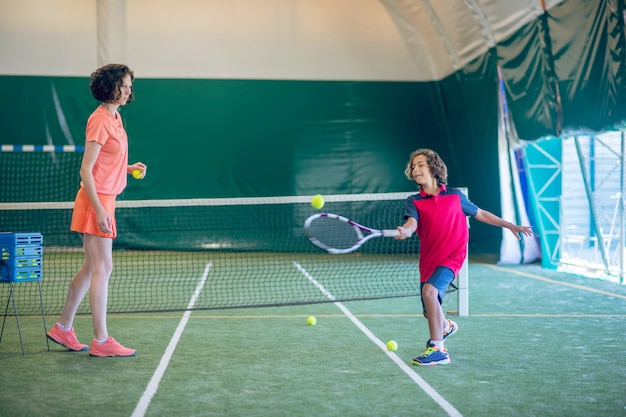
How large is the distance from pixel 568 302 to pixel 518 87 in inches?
192

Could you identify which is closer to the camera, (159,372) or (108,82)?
(159,372)

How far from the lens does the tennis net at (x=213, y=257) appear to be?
8.44m

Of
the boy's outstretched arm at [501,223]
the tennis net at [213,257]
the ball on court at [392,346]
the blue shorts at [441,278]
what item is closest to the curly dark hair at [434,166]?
the boy's outstretched arm at [501,223]

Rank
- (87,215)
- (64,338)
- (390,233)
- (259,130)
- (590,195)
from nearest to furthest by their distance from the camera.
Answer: (390,233)
(87,215)
(64,338)
(590,195)
(259,130)

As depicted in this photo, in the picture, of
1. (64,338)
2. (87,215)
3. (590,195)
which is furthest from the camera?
(590,195)

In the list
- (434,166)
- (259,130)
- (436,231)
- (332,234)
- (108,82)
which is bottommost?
(332,234)

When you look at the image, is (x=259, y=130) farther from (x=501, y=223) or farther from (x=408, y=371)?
(x=408, y=371)

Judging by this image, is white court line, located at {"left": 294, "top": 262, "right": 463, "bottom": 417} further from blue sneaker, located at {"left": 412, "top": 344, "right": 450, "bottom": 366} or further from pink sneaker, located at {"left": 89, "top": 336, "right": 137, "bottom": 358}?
pink sneaker, located at {"left": 89, "top": 336, "right": 137, "bottom": 358}

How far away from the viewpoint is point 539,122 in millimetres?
11711

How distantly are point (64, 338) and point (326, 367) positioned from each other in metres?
1.86

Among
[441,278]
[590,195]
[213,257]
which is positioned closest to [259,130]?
[213,257]

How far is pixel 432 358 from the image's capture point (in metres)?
5.06

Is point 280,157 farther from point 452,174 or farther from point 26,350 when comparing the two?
point 26,350

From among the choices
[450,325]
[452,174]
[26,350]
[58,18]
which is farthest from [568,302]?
[58,18]
